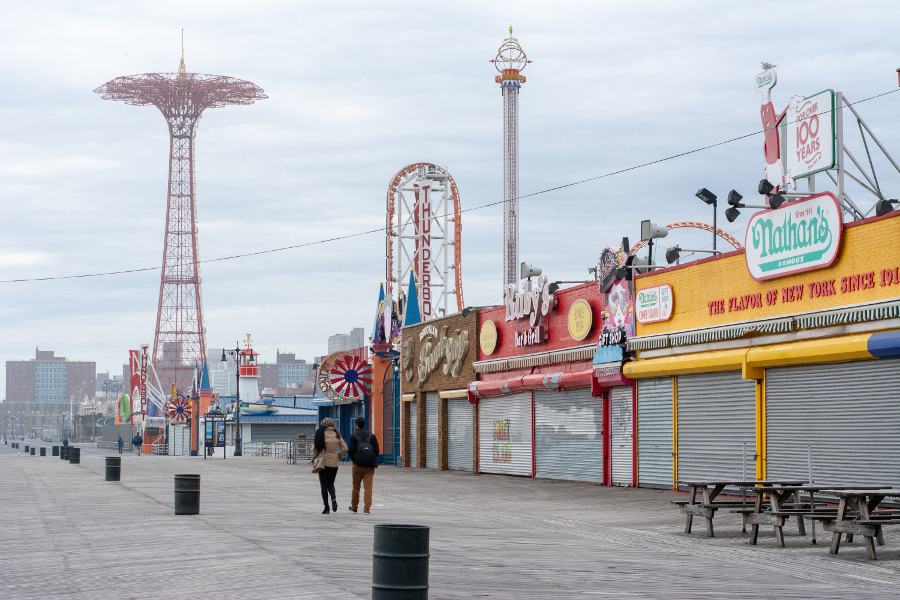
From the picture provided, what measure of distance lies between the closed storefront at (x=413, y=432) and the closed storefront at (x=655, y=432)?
662 inches

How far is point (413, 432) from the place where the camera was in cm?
4372

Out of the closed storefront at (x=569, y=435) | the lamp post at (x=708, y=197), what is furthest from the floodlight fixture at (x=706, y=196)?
the closed storefront at (x=569, y=435)

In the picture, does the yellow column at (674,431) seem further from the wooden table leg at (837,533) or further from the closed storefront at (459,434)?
the closed storefront at (459,434)

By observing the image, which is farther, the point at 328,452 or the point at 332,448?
the point at 332,448

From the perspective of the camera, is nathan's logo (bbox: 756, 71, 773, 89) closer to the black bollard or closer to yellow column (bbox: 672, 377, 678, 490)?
yellow column (bbox: 672, 377, 678, 490)

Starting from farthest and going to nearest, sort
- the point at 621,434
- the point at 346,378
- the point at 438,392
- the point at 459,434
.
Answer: the point at 346,378
the point at 438,392
the point at 459,434
the point at 621,434

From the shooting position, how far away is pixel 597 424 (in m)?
29.3

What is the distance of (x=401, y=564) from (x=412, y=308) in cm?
3707

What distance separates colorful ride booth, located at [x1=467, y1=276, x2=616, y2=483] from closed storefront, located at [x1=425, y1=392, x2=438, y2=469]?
4.70 metres

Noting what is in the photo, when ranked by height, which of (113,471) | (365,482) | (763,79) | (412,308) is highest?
(763,79)

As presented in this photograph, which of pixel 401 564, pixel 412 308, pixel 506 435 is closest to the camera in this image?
pixel 401 564

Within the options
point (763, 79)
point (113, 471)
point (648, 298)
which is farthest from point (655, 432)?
point (113, 471)

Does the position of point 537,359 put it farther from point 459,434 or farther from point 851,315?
point 851,315

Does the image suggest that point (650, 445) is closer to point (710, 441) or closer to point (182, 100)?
point (710, 441)
